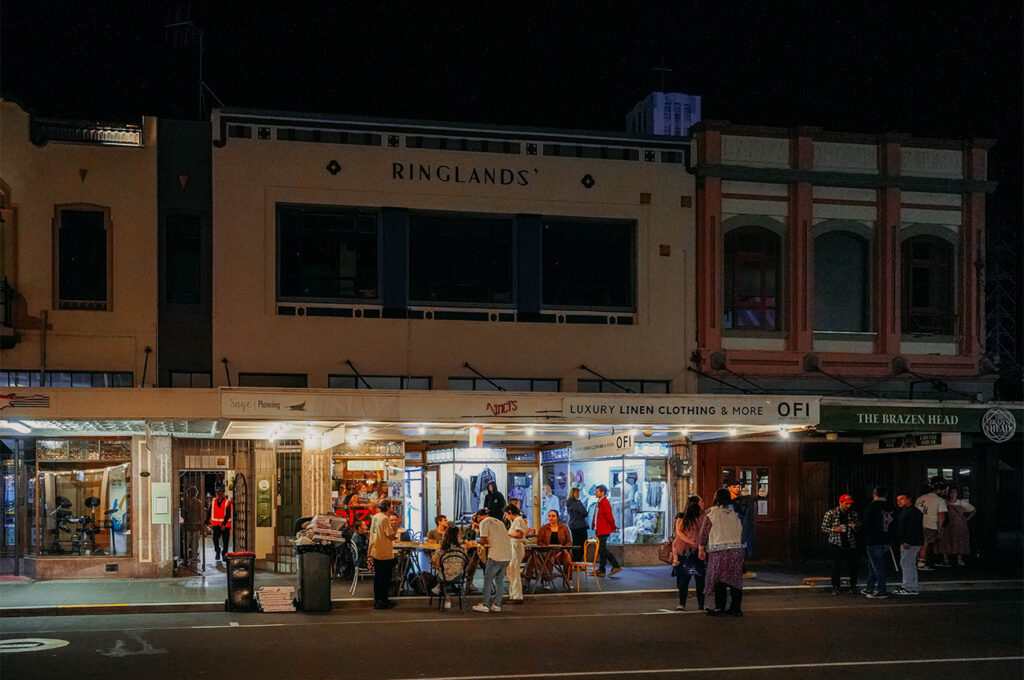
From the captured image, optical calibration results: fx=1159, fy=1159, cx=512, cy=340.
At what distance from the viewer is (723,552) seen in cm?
1689

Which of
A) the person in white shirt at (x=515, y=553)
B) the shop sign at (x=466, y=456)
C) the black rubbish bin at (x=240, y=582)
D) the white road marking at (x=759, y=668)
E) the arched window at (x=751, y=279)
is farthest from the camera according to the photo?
the shop sign at (x=466, y=456)

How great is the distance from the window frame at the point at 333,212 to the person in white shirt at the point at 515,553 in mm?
5713

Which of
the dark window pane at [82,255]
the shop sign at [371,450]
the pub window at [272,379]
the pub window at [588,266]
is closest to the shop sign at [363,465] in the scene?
the shop sign at [371,450]

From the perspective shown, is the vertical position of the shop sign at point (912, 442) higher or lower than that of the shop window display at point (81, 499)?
higher

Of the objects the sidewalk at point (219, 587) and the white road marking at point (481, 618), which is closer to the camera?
the white road marking at point (481, 618)

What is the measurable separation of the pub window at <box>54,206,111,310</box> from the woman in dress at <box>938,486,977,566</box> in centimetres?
1729

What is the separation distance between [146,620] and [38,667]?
4182mm

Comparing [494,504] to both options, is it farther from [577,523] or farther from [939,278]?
[939,278]

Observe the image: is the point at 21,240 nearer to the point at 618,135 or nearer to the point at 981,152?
the point at 618,135

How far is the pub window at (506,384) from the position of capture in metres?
23.4

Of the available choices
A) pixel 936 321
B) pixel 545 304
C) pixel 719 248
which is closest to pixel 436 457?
pixel 545 304

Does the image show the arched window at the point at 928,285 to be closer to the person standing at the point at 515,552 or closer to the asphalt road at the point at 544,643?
the asphalt road at the point at 544,643

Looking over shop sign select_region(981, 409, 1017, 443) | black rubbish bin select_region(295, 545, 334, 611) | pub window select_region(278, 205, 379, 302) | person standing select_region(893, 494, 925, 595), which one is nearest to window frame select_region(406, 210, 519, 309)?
pub window select_region(278, 205, 379, 302)

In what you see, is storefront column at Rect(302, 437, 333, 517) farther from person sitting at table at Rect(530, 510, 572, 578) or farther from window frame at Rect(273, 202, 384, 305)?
person sitting at table at Rect(530, 510, 572, 578)
